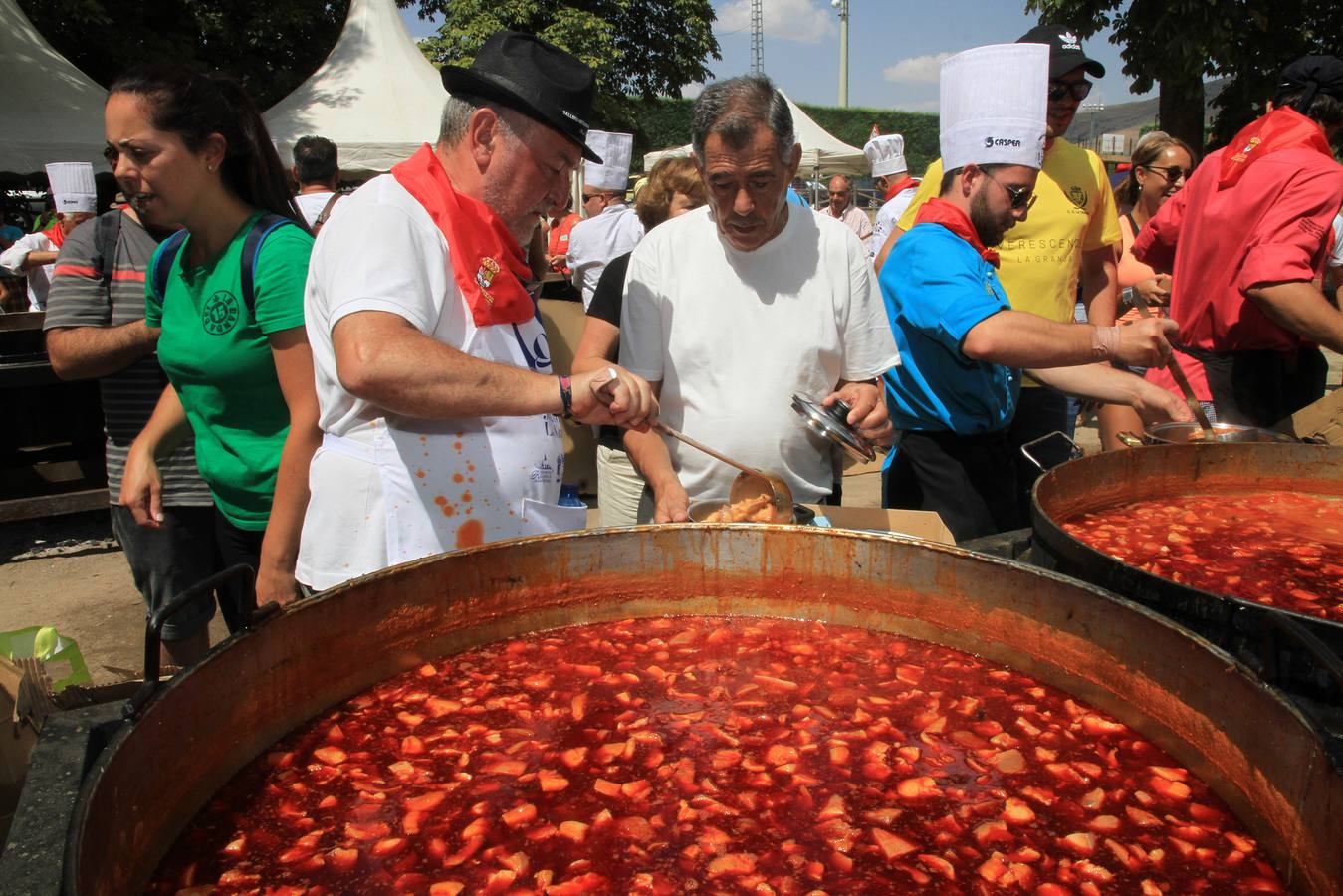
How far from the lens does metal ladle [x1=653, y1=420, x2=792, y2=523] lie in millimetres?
2182

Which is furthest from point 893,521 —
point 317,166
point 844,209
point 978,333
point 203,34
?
point 203,34

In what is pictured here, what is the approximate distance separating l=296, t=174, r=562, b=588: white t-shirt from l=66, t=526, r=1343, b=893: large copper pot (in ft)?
1.26

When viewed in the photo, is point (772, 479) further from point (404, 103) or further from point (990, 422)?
point (404, 103)

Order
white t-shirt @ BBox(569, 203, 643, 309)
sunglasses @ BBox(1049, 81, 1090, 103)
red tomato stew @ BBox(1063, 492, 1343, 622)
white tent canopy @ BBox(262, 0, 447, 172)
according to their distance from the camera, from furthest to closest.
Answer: white tent canopy @ BBox(262, 0, 447, 172)
white t-shirt @ BBox(569, 203, 643, 309)
sunglasses @ BBox(1049, 81, 1090, 103)
red tomato stew @ BBox(1063, 492, 1343, 622)

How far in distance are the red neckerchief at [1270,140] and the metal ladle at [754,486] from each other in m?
2.63

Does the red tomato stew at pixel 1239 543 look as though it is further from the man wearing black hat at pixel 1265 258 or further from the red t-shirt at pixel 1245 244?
the red t-shirt at pixel 1245 244

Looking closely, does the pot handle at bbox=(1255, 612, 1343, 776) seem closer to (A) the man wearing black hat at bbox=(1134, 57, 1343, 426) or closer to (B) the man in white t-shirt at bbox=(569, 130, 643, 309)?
(A) the man wearing black hat at bbox=(1134, 57, 1343, 426)

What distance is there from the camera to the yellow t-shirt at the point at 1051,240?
4.04 meters

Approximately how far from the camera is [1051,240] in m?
4.05

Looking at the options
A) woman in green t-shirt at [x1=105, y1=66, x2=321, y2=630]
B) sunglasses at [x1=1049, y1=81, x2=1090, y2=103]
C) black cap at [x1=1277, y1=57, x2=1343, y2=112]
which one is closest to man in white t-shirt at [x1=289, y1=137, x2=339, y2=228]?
woman in green t-shirt at [x1=105, y1=66, x2=321, y2=630]

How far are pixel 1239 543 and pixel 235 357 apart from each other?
9.11ft

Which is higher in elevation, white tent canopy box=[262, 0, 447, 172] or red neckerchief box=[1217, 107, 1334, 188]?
white tent canopy box=[262, 0, 447, 172]

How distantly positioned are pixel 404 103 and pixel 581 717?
14.7m

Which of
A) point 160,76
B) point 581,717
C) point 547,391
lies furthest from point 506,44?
point 581,717
